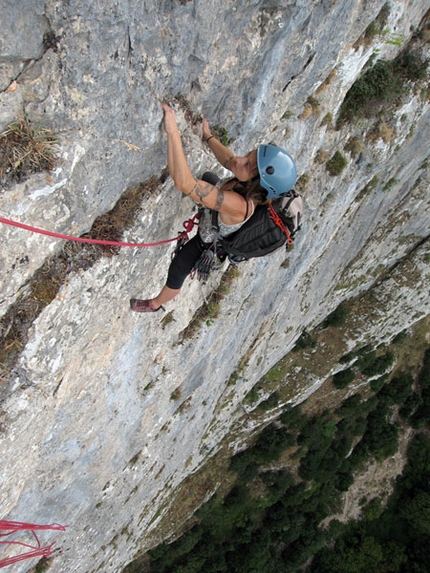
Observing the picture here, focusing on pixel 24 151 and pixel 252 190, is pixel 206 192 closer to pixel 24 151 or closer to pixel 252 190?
pixel 252 190

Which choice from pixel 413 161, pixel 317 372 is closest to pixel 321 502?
pixel 317 372

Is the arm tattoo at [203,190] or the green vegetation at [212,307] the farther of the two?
the green vegetation at [212,307]

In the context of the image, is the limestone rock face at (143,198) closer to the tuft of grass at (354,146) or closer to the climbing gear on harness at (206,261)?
the tuft of grass at (354,146)

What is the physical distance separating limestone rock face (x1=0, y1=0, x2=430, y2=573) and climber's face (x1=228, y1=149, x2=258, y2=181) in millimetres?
969

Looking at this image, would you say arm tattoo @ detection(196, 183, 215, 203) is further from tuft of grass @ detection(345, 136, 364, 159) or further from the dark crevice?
tuft of grass @ detection(345, 136, 364, 159)

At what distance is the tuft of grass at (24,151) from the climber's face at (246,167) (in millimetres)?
1776

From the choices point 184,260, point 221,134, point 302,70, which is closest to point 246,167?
point 184,260

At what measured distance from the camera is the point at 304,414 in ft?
58.7

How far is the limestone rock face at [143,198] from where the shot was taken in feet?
11.5

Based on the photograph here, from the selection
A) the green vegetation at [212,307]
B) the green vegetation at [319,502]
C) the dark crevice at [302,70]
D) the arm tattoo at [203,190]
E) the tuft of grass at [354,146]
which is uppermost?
the tuft of grass at [354,146]

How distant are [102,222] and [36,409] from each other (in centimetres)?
234

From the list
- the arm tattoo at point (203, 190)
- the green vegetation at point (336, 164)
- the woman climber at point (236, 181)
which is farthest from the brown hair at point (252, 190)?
the green vegetation at point (336, 164)

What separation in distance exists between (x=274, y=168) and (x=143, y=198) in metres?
1.74

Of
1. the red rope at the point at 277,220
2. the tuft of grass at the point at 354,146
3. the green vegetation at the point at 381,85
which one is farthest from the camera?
the tuft of grass at the point at 354,146
